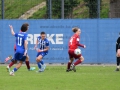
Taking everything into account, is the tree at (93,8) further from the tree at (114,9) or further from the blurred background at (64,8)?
the tree at (114,9)

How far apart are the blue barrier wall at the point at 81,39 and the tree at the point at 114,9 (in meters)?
1.08

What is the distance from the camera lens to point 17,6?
111ft

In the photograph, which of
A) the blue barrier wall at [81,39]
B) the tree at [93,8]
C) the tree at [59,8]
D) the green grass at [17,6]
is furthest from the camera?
the green grass at [17,6]

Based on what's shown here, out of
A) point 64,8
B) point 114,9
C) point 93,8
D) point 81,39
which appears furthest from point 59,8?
point 114,9

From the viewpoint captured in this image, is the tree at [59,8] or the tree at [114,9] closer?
the tree at [114,9]

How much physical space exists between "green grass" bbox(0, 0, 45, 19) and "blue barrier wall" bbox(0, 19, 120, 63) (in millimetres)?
2522

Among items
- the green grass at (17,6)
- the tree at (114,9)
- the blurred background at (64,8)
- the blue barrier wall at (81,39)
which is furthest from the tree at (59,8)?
the tree at (114,9)

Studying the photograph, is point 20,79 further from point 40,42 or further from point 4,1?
point 4,1

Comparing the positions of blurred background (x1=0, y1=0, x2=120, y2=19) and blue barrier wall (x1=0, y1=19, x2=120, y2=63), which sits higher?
blurred background (x1=0, y1=0, x2=120, y2=19)

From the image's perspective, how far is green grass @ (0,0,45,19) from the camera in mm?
32844

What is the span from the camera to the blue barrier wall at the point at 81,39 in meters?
30.2

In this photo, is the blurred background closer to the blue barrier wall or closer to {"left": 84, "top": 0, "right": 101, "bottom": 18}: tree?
{"left": 84, "top": 0, "right": 101, "bottom": 18}: tree

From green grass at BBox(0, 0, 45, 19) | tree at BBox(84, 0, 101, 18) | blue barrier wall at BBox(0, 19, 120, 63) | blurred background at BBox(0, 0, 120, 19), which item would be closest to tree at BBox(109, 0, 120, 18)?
blurred background at BBox(0, 0, 120, 19)

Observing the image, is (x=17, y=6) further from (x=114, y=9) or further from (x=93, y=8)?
(x=114, y=9)
